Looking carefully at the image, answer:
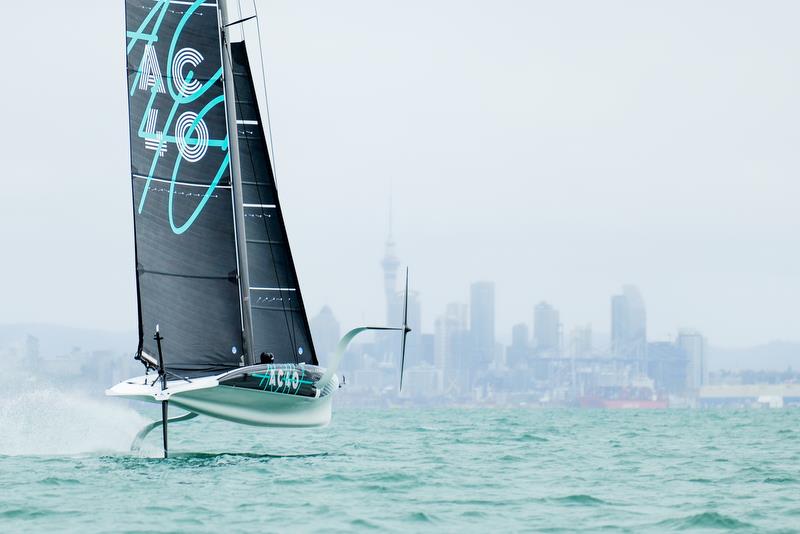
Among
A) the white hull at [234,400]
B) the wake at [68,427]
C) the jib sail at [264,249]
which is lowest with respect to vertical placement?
the wake at [68,427]

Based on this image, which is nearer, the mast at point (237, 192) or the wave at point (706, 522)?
the wave at point (706, 522)

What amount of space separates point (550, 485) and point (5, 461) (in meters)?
12.0

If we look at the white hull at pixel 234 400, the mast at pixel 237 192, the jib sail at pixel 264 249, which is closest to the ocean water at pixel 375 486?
the white hull at pixel 234 400

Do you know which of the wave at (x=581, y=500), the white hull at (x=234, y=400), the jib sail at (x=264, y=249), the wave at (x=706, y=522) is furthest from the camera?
the jib sail at (x=264, y=249)

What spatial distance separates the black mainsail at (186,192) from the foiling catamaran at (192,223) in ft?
0.06

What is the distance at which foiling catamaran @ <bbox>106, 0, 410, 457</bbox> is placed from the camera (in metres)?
25.9

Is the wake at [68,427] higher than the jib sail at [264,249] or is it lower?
lower

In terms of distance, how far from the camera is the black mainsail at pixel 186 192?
26.0 metres

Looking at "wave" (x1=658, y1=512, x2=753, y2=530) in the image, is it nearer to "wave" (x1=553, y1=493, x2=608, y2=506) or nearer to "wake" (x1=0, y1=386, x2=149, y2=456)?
"wave" (x1=553, y1=493, x2=608, y2=506)

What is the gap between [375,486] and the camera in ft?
74.6

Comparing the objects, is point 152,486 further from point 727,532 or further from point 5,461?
point 727,532

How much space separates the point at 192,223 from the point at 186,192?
2.03 ft

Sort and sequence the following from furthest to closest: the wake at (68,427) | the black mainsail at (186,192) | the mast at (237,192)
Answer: the wake at (68,427) → the mast at (237,192) → the black mainsail at (186,192)

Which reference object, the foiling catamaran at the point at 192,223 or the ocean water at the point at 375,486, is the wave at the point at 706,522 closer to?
the ocean water at the point at 375,486
